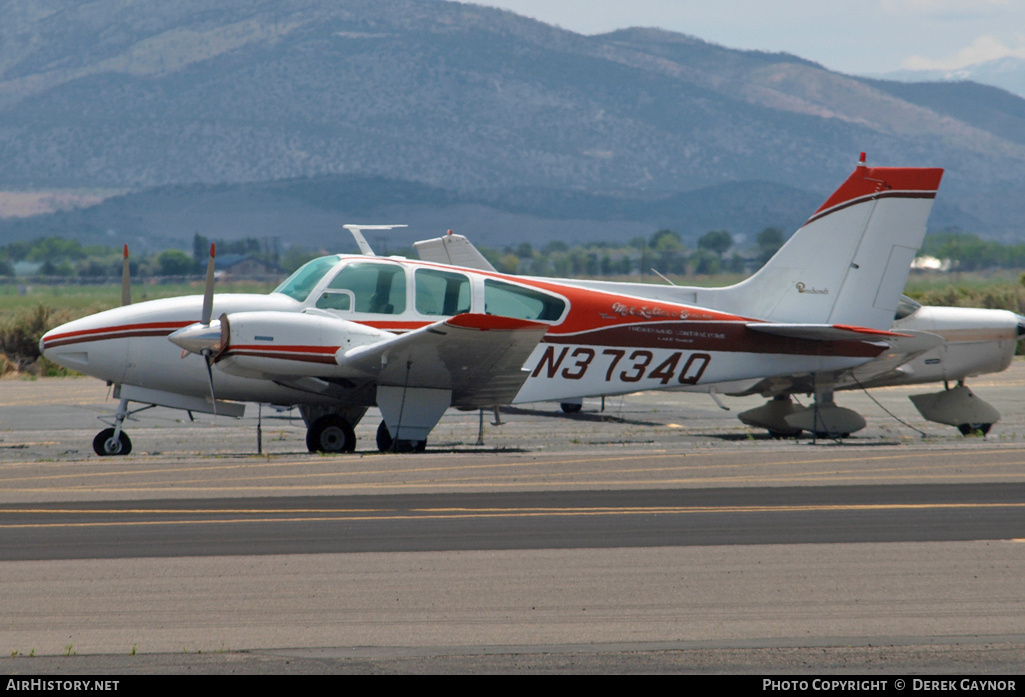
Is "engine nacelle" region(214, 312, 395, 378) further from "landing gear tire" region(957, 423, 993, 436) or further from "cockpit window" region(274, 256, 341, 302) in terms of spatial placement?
"landing gear tire" region(957, 423, 993, 436)

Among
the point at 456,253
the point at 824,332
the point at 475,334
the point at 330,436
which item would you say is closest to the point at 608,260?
the point at 456,253

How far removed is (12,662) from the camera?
16.2 ft

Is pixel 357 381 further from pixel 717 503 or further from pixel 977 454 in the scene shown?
pixel 977 454

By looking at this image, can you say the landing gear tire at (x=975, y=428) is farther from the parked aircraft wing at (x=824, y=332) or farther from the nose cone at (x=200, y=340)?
the nose cone at (x=200, y=340)

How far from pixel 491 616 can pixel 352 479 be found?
14.5ft

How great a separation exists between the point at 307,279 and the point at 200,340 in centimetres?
157

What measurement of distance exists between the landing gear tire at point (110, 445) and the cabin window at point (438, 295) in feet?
11.5

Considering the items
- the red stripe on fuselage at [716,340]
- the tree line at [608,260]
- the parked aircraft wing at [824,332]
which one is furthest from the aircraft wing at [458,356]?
the tree line at [608,260]

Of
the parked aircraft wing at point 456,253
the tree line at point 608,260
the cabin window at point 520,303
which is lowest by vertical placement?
the tree line at point 608,260

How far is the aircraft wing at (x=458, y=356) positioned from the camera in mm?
11078

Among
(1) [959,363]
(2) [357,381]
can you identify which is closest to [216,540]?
(2) [357,381]

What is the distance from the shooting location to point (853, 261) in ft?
46.8

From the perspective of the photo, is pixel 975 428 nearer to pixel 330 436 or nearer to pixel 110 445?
pixel 330 436

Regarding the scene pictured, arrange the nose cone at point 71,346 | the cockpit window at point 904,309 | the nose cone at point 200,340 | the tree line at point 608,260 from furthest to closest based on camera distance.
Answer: the tree line at point 608,260 < the cockpit window at point 904,309 < the nose cone at point 71,346 < the nose cone at point 200,340
